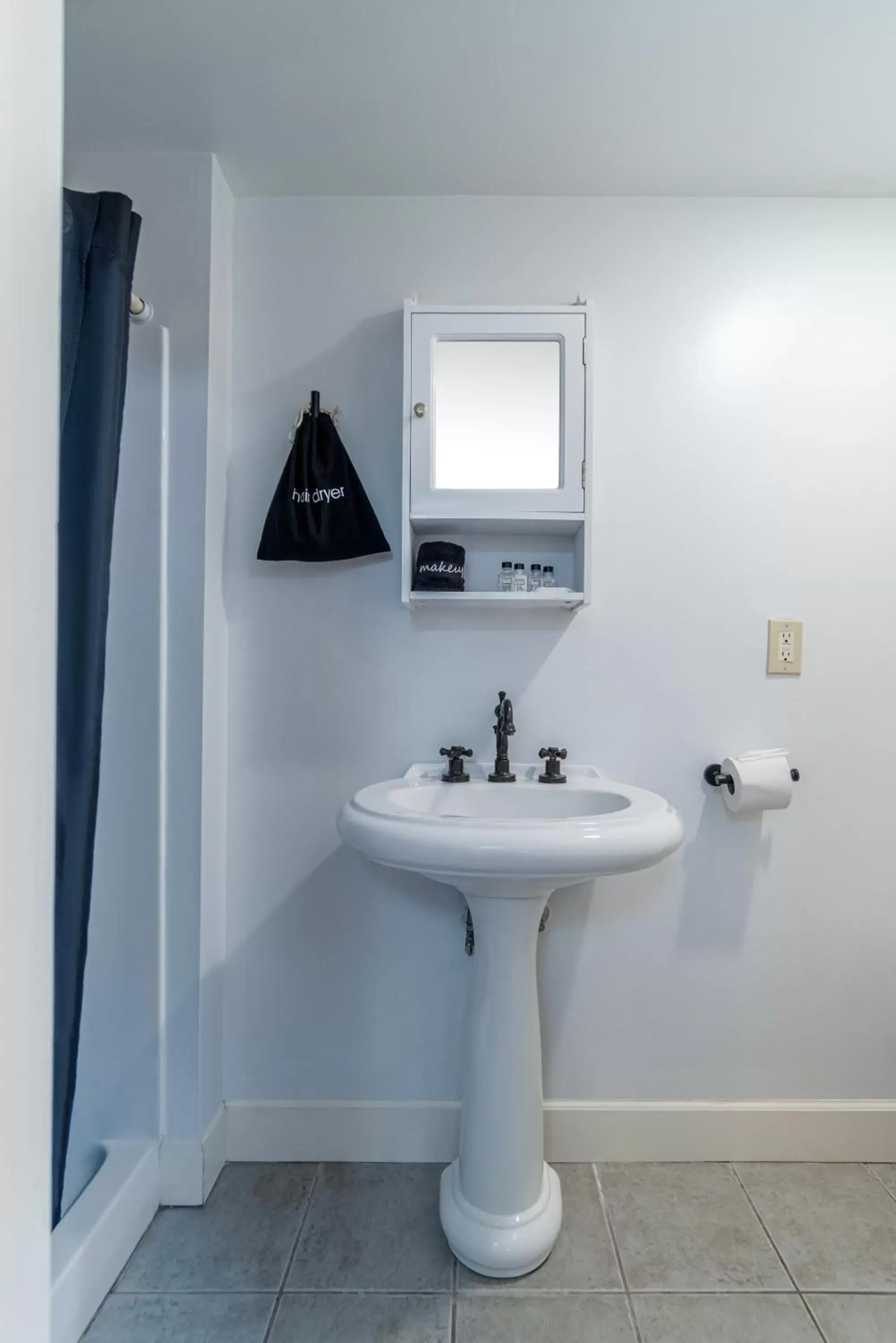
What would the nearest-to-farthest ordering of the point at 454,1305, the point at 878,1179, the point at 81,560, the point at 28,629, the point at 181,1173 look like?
the point at 28,629, the point at 81,560, the point at 454,1305, the point at 181,1173, the point at 878,1179

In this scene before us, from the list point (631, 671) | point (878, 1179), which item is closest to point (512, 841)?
point (631, 671)

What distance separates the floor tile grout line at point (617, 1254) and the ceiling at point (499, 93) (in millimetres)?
2111

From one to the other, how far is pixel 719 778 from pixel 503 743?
484mm

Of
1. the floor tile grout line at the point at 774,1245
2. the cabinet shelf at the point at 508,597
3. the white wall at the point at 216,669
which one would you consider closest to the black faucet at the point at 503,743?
the cabinet shelf at the point at 508,597

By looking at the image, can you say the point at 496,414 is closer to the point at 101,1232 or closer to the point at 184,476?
the point at 184,476

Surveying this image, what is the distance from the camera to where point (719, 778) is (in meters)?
1.54

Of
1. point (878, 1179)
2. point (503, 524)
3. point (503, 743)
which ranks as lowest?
point (878, 1179)

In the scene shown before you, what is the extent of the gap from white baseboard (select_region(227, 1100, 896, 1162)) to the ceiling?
200 centimetres

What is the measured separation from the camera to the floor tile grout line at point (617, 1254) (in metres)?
1.16

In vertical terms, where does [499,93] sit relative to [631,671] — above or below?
above

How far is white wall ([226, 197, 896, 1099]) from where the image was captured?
1.57 metres

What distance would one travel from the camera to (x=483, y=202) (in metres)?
1.56

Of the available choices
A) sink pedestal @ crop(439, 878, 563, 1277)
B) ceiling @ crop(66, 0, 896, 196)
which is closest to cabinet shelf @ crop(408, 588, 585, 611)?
sink pedestal @ crop(439, 878, 563, 1277)

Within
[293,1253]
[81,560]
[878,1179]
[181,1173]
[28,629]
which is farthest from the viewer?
[878,1179]
